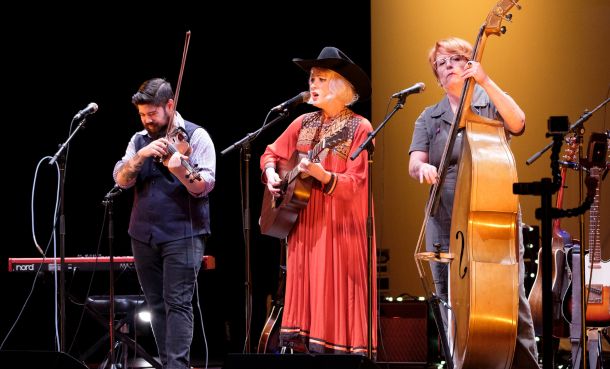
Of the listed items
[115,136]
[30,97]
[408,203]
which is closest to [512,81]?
[408,203]

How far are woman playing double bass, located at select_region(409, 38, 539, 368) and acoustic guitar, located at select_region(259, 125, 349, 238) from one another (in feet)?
1.41

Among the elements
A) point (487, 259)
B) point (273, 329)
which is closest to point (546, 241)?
point (487, 259)

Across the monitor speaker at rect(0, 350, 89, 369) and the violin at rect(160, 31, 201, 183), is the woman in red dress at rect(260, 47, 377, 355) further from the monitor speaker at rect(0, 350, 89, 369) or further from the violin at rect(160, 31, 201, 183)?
the monitor speaker at rect(0, 350, 89, 369)

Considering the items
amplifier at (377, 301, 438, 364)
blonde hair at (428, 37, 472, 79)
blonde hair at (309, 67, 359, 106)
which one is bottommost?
amplifier at (377, 301, 438, 364)

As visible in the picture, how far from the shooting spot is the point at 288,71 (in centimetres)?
655

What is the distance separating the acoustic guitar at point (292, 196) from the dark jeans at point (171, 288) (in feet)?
1.57

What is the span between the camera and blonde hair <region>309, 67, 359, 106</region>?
168 inches

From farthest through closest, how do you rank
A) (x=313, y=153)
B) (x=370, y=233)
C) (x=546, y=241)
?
(x=313, y=153), (x=370, y=233), (x=546, y=241)

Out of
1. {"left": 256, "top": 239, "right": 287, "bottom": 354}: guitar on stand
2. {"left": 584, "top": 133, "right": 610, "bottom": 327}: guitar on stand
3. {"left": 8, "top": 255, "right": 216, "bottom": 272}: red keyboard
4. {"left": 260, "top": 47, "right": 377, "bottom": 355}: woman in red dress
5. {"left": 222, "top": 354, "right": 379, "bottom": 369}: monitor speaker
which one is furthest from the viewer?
{"left": 8, "top": 255, "right": 216, "bottom": 272}: red keyboard

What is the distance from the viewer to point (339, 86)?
14.0ft

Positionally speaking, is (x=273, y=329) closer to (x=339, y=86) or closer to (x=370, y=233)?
(x=370, y=233)

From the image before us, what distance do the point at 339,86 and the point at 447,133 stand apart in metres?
0.69

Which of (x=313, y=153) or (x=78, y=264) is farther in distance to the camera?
(x=78, y=264)

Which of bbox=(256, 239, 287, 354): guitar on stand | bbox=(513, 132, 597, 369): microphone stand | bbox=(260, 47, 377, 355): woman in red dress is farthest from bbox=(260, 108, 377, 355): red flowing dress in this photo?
bbox=(513, 132, 597, 369): microphone stand
